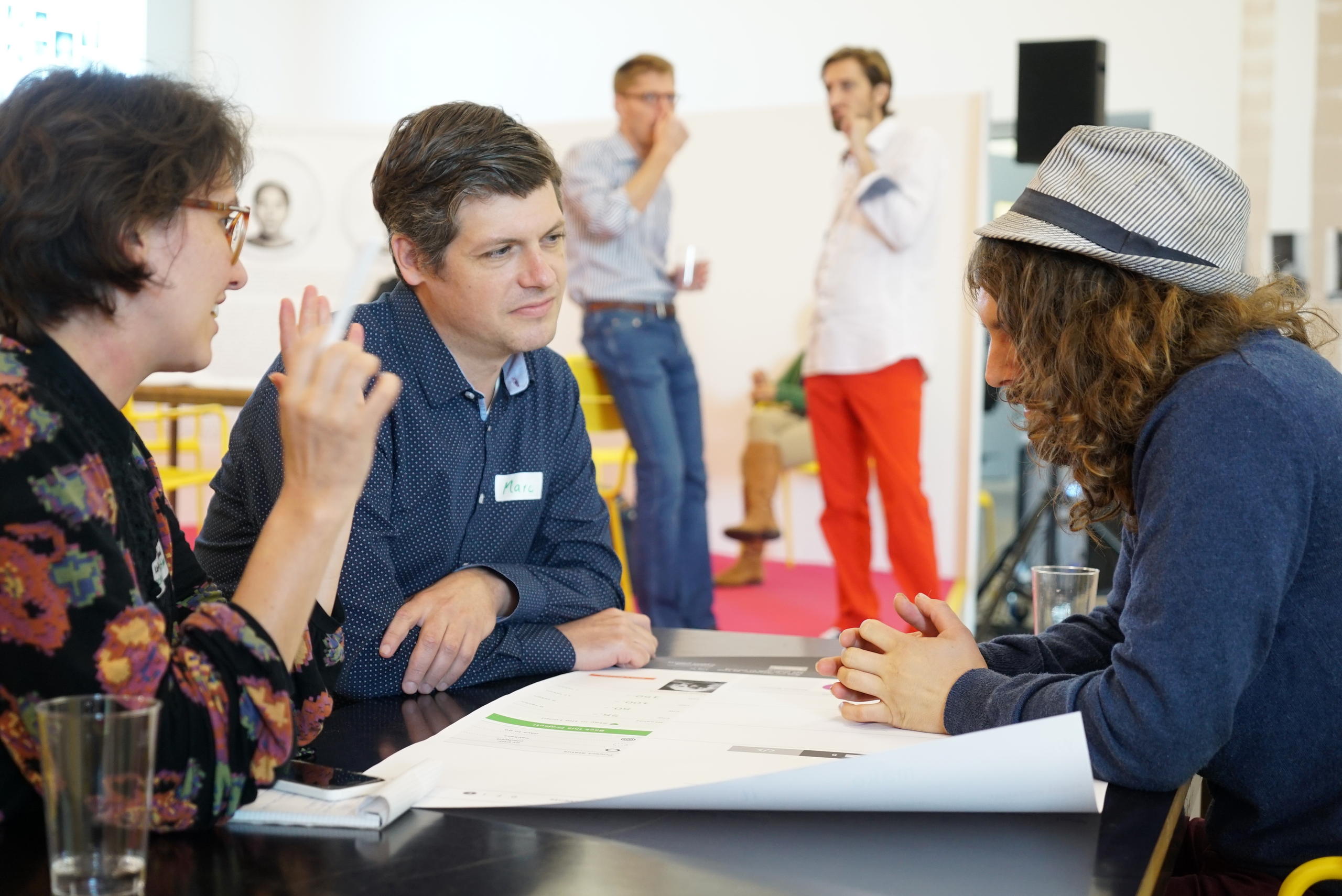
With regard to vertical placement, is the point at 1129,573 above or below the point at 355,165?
below

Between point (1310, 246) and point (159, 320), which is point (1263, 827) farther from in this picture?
point (1310, 246)

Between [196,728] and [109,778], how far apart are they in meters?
0.18

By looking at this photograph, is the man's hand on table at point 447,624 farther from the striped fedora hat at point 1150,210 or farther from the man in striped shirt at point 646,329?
the man in striped shirt at point 646,329

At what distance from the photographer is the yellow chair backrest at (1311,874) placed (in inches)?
38.6

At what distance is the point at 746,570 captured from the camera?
18.8 ft

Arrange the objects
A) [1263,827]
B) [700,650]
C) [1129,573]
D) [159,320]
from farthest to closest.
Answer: [700,650], [1129,573], [1263,827], [159,320]

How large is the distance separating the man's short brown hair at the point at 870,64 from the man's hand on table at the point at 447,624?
3.25m

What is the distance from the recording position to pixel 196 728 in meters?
0.85

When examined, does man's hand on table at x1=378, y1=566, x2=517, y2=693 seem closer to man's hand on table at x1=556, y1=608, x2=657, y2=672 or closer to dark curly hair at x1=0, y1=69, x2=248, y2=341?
man's hand on table at x1=556, y1=608, x2=657, y2=672

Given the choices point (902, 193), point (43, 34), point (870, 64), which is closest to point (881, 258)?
point (902, 193)

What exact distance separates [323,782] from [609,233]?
346 centimetres

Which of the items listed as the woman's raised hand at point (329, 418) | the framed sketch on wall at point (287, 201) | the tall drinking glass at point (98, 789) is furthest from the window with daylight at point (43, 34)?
the framed sketch on wall at point (287, 201)

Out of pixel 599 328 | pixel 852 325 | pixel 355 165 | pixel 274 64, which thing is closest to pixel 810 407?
pixel 852 325

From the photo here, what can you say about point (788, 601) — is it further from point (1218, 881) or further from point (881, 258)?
point (1218, 881)
